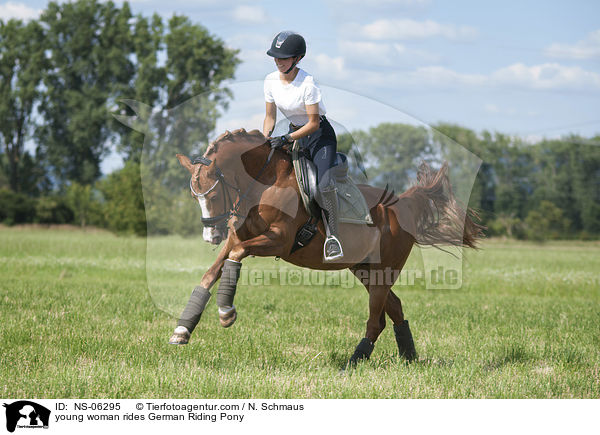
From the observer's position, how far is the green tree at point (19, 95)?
51062mm

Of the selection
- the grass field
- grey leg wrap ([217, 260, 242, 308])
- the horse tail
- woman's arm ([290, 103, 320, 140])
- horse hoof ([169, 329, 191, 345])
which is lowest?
the grass field

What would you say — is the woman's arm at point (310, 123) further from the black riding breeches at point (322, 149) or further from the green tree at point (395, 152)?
the green tree at point (395, 152)

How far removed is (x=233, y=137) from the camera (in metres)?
6.25

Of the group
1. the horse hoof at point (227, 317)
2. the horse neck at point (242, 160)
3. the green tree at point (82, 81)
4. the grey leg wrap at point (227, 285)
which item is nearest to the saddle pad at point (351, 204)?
the horse neck at point (242, 160)

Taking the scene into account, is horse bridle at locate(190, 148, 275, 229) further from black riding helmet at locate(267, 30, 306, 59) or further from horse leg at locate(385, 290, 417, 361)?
horse leg at locate(385, 290, 417, 361)

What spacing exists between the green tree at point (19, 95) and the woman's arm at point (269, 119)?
49.5m

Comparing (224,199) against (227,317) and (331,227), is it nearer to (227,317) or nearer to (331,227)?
(227,317)

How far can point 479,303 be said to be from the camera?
46.1 feet

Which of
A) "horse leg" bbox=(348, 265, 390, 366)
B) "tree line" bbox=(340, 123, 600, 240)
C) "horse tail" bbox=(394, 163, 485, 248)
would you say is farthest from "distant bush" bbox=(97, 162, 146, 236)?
"tree line" bbox=(340, 123, 600, 240)

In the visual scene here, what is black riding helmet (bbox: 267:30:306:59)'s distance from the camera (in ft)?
19.3

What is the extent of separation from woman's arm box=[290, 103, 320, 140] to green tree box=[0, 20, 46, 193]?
1974 inches

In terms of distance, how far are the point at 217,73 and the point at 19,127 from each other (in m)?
20.9
